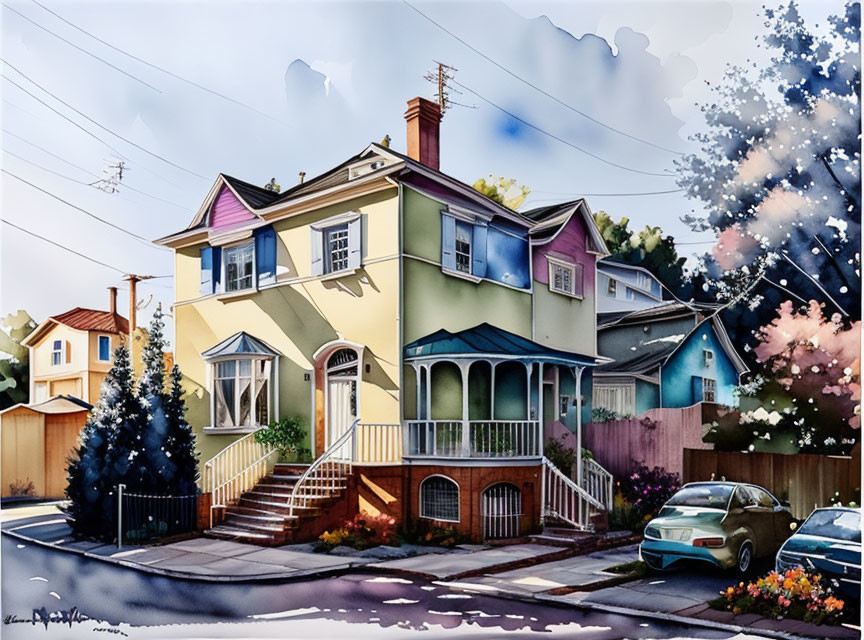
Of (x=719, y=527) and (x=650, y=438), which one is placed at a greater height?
(x=650, y=438)

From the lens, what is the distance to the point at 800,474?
756cm

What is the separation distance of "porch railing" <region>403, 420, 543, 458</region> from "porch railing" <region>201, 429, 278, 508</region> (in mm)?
1784

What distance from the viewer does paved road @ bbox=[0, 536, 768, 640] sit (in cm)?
735

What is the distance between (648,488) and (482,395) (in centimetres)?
214

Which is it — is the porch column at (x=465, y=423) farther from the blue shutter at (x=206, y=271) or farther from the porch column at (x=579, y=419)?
the blue shutter at (x=206, y=271)

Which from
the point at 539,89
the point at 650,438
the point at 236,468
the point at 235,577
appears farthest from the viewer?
the point at 236,468

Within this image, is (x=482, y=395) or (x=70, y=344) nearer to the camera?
(x=70, y=344)

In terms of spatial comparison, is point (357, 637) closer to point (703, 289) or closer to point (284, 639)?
point (284, 639)

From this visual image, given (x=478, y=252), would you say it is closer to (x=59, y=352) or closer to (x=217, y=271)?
(x=217, y=271)

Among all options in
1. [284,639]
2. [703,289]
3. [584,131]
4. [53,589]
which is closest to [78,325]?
[53,589]

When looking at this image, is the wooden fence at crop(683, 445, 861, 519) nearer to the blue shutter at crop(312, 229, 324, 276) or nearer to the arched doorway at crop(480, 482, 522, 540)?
the arched doorway at crop(480, 482, 522, 540)

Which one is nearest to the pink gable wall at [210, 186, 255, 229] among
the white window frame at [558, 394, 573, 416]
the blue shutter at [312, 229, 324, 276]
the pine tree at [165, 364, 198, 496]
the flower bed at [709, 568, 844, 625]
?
the blue shutter at [312, 229, 324, 276]

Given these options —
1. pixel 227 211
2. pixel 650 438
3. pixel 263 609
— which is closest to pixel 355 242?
pixel 227 211

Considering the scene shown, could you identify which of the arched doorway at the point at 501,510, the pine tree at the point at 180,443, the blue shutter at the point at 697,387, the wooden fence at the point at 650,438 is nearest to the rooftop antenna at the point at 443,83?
the blue shutter at the point at 697,387
